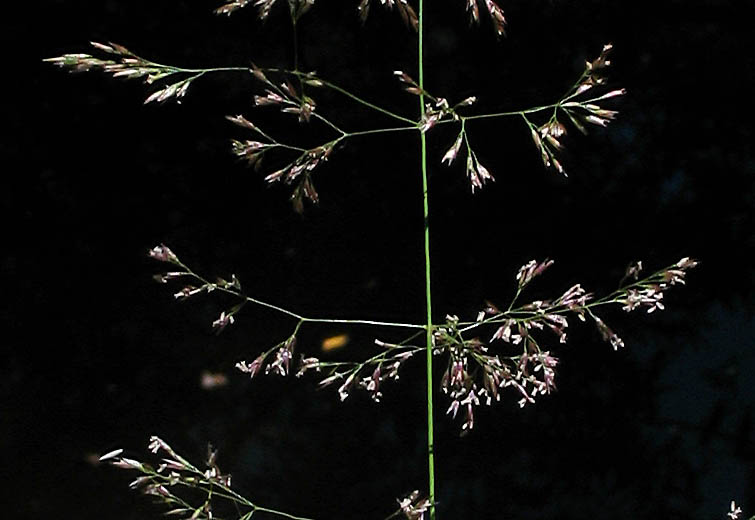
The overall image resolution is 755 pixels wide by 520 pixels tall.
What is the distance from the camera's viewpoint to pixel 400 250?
195cm

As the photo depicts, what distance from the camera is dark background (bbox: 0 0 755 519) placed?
6.11 feet

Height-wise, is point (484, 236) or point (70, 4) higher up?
point (70, 4)

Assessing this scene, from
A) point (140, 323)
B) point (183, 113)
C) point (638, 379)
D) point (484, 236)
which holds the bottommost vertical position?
point (638, 379)

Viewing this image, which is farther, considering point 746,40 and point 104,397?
point 104,397

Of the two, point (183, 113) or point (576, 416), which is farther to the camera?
point (576, 416)

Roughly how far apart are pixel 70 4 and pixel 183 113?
0.26 m

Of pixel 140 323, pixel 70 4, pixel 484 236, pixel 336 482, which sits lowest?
pixel 336 482

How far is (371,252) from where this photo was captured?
Result: 77.1 inches

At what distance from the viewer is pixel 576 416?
202 cm

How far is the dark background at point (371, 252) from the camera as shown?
1862mm

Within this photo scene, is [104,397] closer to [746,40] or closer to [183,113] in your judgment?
[183,113]

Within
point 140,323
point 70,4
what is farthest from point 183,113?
point 140,323

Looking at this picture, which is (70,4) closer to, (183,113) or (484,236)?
(183,113)

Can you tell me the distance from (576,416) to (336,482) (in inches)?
18.5
